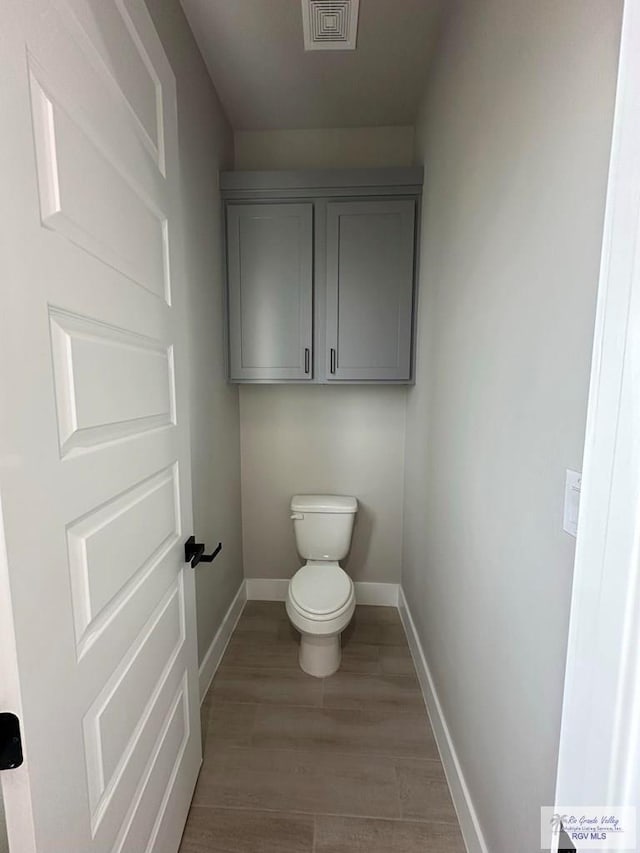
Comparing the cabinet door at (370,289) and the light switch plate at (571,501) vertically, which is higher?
the cabinet door at (370,289)

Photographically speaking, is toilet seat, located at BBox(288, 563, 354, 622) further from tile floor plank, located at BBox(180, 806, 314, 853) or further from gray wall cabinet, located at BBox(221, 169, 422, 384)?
gray wall cabinet, located at BBox(221, 169, 422, 384)

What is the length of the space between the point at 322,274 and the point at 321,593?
1.58 meters

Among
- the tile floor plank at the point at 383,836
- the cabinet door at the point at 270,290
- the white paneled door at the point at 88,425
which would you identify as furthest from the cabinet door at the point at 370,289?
the tile floor plank at the point at 383,836

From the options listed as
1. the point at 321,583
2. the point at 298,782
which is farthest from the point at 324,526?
the point at 298,782

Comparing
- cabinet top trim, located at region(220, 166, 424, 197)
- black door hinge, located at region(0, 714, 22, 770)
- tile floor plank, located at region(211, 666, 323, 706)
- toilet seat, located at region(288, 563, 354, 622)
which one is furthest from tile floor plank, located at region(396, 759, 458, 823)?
cabinet top trim, located at region(220, 166, 424, 197)

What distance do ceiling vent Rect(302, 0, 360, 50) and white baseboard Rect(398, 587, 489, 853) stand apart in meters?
2.59

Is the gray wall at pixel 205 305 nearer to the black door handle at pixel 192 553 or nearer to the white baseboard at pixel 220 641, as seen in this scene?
the white baseboard at pixel 220 641

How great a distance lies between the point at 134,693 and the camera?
87cm

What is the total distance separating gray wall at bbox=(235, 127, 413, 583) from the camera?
2336mm

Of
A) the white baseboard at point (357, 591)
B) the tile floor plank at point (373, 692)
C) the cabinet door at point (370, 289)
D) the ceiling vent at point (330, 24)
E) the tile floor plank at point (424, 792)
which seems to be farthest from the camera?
the white baseboard at point (357, 591)

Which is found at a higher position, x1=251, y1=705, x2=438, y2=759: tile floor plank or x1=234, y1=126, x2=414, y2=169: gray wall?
x1=234, y1=126, x2=414, y2=169: gray wall

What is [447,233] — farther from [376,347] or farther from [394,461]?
[394,461]

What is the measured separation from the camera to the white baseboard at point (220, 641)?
1738mm

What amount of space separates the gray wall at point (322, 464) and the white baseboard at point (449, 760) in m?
0.58
